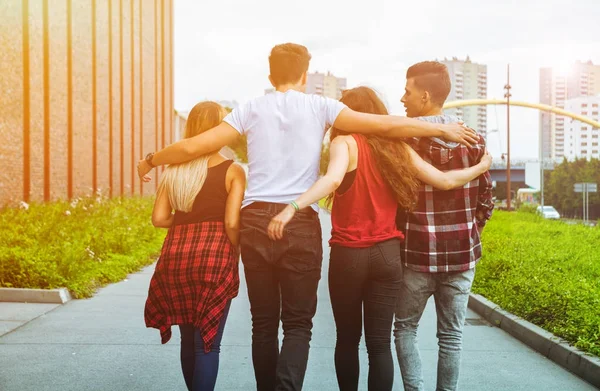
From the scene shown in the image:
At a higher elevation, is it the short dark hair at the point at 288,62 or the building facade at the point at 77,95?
the building facade at the point at 77,95

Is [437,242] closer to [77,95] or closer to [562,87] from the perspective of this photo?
[77,95]

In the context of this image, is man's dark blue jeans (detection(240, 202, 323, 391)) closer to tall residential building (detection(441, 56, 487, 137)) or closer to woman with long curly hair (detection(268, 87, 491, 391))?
woman with long curly hair (detection(268, 87, 491, 391))

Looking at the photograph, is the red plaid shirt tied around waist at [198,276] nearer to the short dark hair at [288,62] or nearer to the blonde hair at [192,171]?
the blonde hair at [192,171]

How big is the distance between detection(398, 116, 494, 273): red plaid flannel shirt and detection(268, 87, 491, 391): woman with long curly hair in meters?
0.09

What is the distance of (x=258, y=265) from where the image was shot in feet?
11.4

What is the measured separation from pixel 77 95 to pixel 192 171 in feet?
64.8

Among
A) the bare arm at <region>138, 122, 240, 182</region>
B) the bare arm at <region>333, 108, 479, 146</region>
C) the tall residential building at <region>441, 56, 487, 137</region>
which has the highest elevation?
the tall residential building at <region>441, 56, 487, 137</region>

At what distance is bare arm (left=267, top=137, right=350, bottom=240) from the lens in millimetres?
3248

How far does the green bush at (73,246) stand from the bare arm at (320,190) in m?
6.62

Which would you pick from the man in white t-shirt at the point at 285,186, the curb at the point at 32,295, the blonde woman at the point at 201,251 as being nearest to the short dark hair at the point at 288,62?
the man in white t-shirt at the point at 285,186

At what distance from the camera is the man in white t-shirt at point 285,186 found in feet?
11.3

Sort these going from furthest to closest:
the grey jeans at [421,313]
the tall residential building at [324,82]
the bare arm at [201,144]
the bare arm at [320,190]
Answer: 1. the tall residential building at [324,82]
2. the grey jeans at [421,313]
3. the bare arm at [201,144]
4. the bare arm at [320,190]

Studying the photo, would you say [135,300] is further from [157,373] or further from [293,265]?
[293,265]

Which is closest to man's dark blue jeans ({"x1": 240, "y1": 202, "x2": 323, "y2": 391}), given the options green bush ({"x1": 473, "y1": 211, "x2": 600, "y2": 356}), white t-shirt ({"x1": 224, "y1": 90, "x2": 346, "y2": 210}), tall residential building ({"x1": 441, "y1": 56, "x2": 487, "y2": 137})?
white t-shirt ({"x1": 224, "y1": 90, "x2": 346, "y2": 210})
